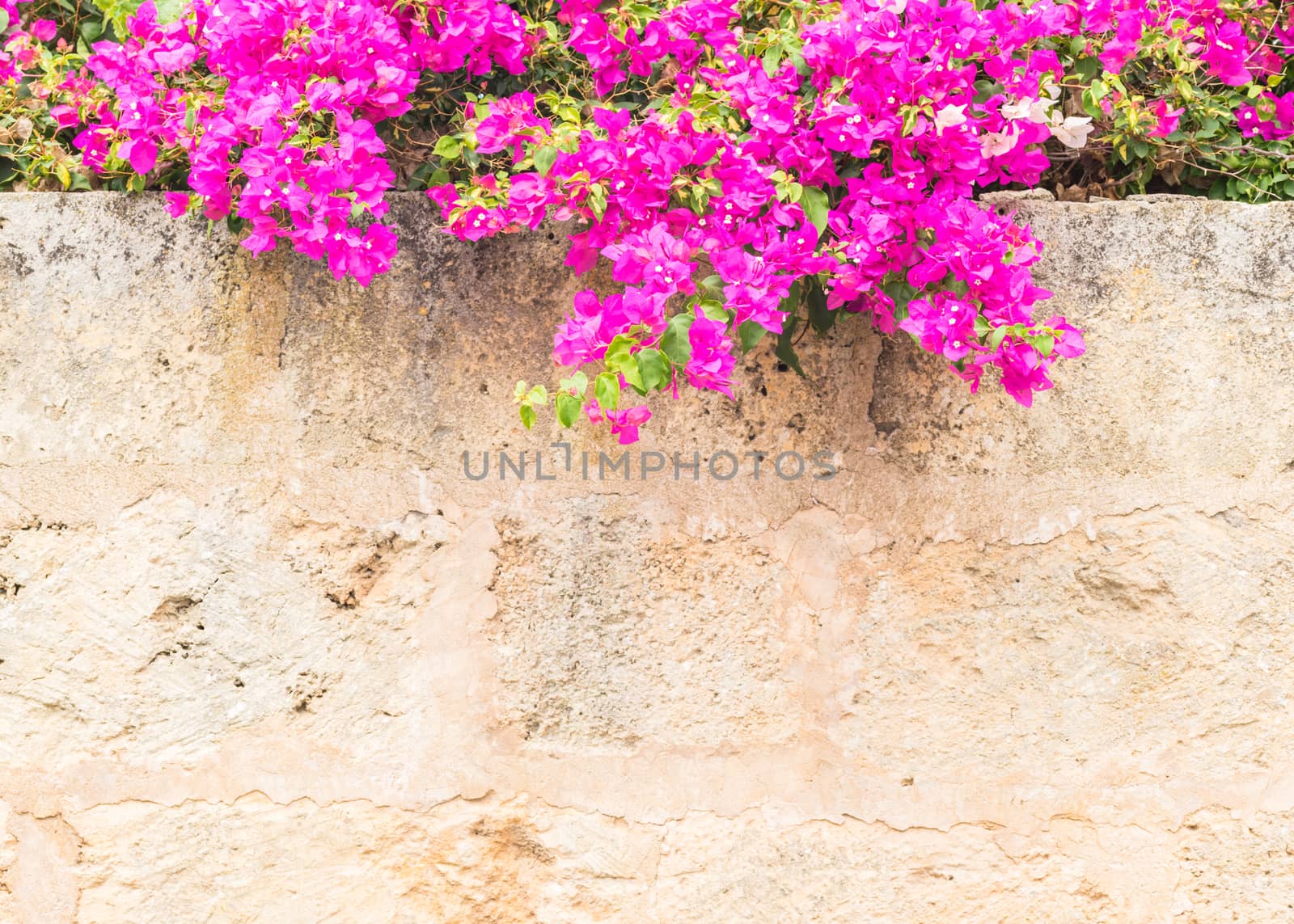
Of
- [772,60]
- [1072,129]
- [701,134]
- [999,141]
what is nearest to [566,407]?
[701,134]

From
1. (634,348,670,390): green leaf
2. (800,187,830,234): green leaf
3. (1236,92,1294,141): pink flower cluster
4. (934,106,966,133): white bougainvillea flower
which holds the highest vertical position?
(1236,92,1294,141): pink flower cluster

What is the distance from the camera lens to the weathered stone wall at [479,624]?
4.79 ft

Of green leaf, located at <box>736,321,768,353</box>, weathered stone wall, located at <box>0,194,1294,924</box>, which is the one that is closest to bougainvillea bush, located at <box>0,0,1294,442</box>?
green leaf, located at <box>736,321,768,353</box>

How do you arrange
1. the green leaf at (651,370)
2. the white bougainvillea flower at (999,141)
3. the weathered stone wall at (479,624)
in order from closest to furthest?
1. the green leaf at (651,370)
2. the white bougainvillea flower at (999,141)
3. the weathered stone wall at (479,624)

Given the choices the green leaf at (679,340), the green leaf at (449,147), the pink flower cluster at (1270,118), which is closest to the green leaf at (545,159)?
the green leaf at (449,147)

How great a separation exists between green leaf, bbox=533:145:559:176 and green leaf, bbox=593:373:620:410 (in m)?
0.27

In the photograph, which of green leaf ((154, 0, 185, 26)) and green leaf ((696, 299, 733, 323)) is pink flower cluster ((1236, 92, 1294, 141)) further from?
green leaf ((154, 0, 185, 26))

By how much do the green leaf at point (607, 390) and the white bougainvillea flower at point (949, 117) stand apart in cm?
50

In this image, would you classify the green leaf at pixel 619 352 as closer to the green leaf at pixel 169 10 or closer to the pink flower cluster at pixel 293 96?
the pink flower cluster at pixel 293 96

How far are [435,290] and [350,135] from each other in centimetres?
23

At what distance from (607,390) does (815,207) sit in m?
0.35

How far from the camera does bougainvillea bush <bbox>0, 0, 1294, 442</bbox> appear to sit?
1282mm

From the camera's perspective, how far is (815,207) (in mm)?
1310

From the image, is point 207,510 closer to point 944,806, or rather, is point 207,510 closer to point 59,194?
point 59,194
